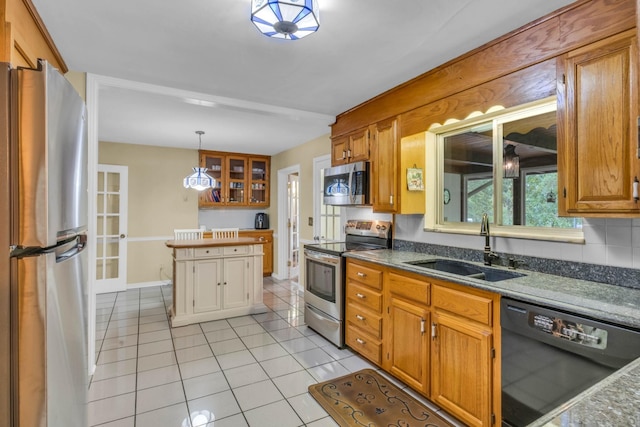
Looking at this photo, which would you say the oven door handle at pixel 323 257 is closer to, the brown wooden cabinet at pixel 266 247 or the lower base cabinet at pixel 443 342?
the lower base cabinet at pixel 443 342

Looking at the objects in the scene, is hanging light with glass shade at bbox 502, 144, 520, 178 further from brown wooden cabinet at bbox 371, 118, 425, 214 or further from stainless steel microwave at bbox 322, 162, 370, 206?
stainless steel microwave at bbox 322, 162, 370, 206

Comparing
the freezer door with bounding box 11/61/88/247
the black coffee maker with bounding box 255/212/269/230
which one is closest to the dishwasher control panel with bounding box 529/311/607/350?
the freezer door with bounding box 11/61/88/247

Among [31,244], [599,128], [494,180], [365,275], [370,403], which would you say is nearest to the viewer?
[31,244]

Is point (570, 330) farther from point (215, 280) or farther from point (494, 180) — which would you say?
point (215, 280)

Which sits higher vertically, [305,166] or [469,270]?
[305,166]

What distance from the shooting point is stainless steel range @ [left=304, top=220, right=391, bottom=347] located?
305cm

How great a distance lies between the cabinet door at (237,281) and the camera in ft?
12.9

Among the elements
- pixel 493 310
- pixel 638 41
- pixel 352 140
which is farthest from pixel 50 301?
pixel 352 140

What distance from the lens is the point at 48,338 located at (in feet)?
3.49

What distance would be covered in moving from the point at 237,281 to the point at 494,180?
3012mm

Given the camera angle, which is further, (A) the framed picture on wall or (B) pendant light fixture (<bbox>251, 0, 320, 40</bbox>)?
(A) the framed picture on wall

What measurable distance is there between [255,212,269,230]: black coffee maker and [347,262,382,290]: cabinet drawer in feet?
11.8

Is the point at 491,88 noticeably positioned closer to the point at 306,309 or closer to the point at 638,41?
the point at 638,41

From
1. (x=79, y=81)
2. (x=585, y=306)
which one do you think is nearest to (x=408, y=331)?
(x=585, y=306)
